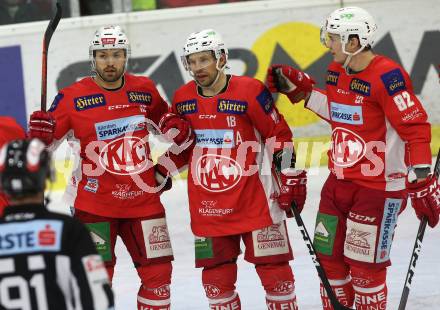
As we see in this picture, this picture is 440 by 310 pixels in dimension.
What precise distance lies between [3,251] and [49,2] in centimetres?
559

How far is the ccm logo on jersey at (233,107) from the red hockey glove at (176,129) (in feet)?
0.57

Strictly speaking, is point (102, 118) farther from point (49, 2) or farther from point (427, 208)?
point (49, 2)

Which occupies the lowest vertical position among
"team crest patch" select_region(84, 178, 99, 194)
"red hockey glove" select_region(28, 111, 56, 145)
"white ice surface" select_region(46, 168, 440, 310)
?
"white ice surface" select_region(46, 168, 440, 310)

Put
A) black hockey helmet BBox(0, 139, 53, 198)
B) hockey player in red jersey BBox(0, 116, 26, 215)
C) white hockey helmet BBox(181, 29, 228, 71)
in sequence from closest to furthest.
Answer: black hockey helmet BBox(0, 139, 53, 198) < hockey player in red jersey BBox(0, 116, 26, 215) < white hockey helmet BBox(181, 29, 228, 71)

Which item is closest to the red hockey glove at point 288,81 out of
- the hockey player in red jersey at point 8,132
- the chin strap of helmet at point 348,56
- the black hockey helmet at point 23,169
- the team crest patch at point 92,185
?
the chin strap of helmet at point 348,56

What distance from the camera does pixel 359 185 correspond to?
4980 millimetres

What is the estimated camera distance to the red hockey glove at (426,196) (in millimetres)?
4801

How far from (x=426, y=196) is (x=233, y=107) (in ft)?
3.13

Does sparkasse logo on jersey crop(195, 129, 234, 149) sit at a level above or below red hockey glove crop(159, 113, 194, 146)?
below

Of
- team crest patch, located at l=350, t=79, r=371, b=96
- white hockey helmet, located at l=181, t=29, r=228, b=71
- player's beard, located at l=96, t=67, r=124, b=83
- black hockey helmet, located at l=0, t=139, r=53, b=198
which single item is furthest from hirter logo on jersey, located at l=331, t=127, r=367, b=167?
black hockey helmet, located at l=0, t=139, r=53, b=198

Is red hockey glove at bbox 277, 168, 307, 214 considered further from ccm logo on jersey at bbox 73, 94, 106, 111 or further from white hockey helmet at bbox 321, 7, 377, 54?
ccm logo on jersey at bbox 73, 94, 106, 111

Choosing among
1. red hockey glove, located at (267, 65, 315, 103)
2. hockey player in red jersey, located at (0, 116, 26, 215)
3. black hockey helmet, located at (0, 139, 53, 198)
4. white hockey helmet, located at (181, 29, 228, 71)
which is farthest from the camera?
red hockey glove, located at (267, 65, 315, 103)

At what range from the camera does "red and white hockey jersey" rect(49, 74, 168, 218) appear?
16.4 ft

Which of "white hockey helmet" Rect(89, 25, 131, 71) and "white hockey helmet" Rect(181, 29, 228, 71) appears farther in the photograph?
"white hockey helmet" Rect(89, 25, 131, 71)
